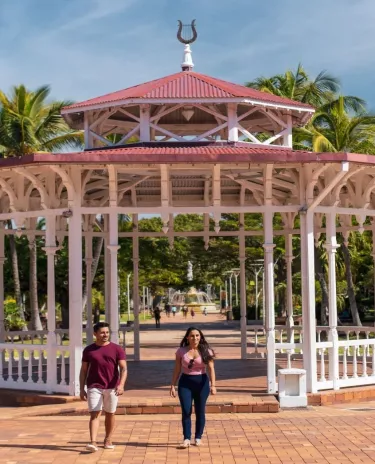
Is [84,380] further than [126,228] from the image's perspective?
No

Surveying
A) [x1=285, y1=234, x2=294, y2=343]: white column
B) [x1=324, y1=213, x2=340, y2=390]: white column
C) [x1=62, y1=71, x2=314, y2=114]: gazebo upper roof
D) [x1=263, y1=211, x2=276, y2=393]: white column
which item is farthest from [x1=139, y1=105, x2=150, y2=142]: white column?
[x1=285, y1=234, x2=294, y2=343]: white column

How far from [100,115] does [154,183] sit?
315 cm

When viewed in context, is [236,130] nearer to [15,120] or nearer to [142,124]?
[142,124]

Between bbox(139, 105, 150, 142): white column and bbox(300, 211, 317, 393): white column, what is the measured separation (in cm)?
311

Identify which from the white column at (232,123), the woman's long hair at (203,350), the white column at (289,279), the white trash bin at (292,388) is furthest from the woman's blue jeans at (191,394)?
the white column at (289,279)

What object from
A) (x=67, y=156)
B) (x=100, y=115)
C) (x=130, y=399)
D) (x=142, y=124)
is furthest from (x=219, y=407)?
(x=100, y=115)

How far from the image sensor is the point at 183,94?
14773mm

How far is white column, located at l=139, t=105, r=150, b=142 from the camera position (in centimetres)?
1477

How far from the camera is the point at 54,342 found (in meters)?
13.6

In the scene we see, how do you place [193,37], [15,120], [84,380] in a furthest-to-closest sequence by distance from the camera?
[15,120] → [193,37] → [84,380]

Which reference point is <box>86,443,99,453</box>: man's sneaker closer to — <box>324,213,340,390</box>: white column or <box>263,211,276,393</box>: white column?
<box>263,211,276,393</box>: white column

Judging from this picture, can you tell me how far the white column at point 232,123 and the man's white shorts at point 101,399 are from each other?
6.73 metres

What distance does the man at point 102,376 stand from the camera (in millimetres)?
9055

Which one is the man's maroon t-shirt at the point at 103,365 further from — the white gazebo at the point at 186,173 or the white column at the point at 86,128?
the white column at the point at 86,128
